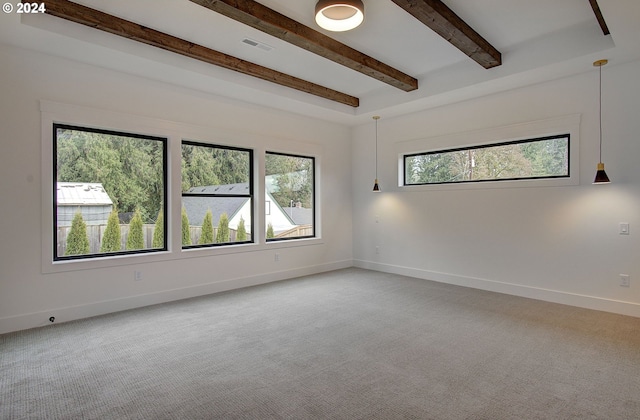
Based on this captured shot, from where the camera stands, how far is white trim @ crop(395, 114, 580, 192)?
4.23 meters

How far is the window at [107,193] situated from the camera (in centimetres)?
386

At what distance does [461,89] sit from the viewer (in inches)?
183

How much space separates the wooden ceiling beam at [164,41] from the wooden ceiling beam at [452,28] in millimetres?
2139

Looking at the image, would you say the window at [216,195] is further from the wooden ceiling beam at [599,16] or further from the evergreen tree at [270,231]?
the wooden ceiling beam at [599,16]

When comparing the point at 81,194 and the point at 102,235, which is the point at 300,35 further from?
the point at 102,235

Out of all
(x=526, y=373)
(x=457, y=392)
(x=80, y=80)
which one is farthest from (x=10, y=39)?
(x=526, y=373)

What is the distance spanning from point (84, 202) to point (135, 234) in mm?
671

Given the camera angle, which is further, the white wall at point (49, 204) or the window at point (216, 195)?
the window at point (216, 195)

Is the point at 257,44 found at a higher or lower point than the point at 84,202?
higher

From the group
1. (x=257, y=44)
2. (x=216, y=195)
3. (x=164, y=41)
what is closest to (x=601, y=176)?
(x=257, y=44)

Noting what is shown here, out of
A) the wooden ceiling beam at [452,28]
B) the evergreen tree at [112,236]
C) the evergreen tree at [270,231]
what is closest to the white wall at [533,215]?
the wooden ceiling beam at [452,28]

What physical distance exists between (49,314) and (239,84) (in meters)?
3.40

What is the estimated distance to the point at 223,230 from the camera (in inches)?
205

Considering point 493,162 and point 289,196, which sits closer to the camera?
point 493,162
